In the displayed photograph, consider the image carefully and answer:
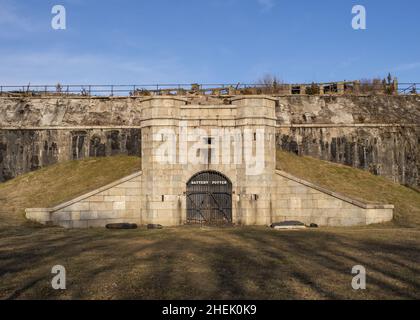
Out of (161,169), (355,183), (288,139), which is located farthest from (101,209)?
(355,183)

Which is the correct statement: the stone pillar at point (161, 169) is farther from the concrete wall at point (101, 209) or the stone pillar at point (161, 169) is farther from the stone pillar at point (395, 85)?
the stone pillar at point (395, 85)

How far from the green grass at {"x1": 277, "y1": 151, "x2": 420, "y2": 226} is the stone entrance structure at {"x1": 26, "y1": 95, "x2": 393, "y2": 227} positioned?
11.2ft

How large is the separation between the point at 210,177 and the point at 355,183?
12.2m

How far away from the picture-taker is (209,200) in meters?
30.0

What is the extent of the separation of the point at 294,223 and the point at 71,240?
13186 millimetres

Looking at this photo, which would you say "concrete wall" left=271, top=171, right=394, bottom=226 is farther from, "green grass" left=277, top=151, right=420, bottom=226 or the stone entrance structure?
"green grass" left=277, top=151, right=420, bottom=226

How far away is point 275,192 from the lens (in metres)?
30.0

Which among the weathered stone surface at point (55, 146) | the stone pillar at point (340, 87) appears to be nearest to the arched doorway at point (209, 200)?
the weathered stone surface at point (55, 146)

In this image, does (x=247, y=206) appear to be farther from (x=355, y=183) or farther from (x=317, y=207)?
(x=355, y=183)

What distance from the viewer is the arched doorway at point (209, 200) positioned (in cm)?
3000

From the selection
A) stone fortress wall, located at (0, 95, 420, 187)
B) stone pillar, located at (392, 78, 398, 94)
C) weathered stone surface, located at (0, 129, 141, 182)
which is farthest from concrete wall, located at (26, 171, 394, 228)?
stone pillar, located at (392, 78, 398, 94)

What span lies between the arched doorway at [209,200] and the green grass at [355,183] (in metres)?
6.10
